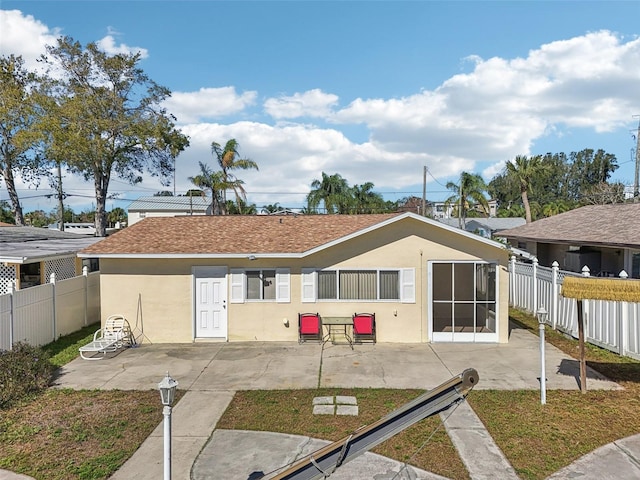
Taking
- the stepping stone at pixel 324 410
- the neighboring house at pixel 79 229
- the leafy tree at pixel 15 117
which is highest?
the leafy tree at pixel 15 117

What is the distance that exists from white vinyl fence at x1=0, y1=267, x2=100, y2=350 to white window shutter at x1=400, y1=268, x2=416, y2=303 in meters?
9.90

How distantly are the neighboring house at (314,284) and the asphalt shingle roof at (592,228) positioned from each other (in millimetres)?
4700

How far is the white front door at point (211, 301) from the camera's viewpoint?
1293cm

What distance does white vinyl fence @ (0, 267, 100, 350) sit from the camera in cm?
1055

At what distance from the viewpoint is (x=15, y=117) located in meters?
28.7

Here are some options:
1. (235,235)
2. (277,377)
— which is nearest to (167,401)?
(277,377)

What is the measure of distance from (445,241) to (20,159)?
105 feet

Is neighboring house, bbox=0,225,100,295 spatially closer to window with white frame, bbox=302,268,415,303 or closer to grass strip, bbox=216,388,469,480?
window with white frame, bbox=302,268,415,303

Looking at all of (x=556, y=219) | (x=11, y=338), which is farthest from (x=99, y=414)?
(x=556, y=219)

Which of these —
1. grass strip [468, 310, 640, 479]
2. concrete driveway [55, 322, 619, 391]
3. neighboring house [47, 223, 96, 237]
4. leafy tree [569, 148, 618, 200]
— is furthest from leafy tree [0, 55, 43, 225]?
leafy tree [569, 148, 618, 200]

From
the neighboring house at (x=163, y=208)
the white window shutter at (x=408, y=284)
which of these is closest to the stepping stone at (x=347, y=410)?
the white window shutter at (x=408, y=284)

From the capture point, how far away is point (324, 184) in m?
43.3

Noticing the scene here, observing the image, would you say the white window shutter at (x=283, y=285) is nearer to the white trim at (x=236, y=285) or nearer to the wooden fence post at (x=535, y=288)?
the white trim at (x=236, y=285)

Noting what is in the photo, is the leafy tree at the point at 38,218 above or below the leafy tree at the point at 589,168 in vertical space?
below
